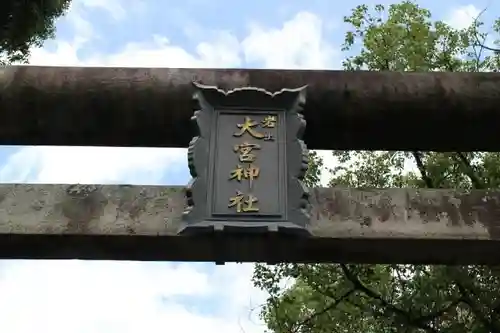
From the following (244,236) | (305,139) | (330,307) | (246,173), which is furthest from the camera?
(330,307)

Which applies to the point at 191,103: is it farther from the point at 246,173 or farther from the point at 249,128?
the point at 246,173

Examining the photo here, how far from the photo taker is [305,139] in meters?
4.02

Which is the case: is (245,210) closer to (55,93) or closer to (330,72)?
(330,72)

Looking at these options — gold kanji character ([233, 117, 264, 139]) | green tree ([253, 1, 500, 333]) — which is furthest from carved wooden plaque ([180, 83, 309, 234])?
green tree ([253, 1, 500, 333])

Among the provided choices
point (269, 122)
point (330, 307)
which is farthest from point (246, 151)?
point (330, 307)

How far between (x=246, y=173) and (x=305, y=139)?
598 mm

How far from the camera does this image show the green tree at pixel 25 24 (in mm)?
7938

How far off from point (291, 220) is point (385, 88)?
1077mm

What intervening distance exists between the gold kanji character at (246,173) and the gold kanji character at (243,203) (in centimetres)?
11

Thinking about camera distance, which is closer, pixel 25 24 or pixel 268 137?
pixel 268 137

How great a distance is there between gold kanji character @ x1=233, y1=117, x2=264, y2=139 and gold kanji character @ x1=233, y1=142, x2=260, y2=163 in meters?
0.06

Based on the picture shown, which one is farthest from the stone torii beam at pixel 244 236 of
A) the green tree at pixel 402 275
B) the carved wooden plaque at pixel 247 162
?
the green tree at pixel 402 275

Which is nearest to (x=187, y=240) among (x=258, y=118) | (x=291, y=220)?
(x=291, y=220)

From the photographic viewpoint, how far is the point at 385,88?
3.88 meters
